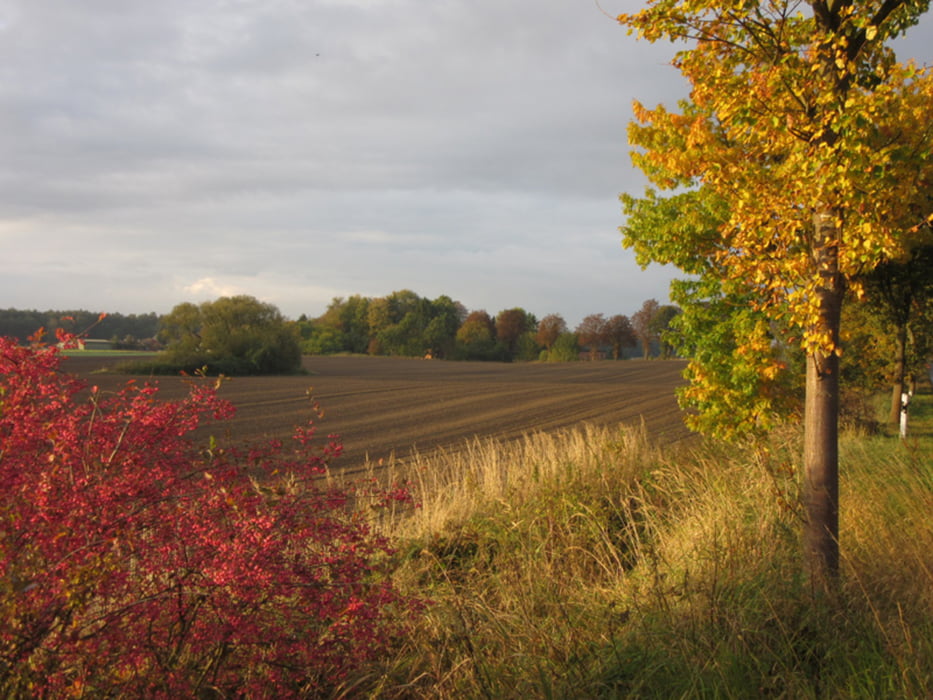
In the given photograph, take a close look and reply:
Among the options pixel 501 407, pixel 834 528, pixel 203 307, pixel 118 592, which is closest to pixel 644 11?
pixel 834 528

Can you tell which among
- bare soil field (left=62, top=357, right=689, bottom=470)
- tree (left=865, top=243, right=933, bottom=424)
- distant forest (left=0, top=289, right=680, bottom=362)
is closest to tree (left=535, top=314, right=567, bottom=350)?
distant forest (left=0, top=289, right=680, bottom=362)

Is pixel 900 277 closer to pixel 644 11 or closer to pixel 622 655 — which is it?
pixel 644 11

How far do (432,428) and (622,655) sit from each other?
18820mm

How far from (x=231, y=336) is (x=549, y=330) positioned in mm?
70033

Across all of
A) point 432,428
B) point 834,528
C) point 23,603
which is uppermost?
point 23,603

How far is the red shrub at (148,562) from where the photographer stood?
8.14ft

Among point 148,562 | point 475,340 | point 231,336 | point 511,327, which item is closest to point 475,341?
point 475,340

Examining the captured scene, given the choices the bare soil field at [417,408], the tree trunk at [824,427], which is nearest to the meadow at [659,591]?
the tree trunk at [824,427]

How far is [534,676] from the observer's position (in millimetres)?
3484

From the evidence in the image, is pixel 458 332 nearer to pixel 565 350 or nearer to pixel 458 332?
pixel 458 332

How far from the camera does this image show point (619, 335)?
4063 inches

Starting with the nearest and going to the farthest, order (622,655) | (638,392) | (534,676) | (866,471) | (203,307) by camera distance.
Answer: (534,676) → (622,655) → (866,471) → (638,392) → (203,307)

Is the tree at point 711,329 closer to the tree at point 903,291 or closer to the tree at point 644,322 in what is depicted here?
the tree at point 903,291

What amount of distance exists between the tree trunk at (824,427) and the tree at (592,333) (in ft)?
320
